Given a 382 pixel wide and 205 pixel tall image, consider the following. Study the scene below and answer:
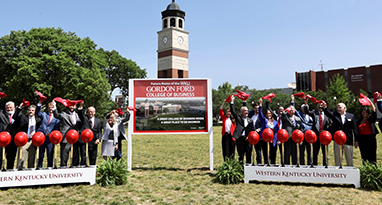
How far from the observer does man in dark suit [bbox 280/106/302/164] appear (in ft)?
25.6

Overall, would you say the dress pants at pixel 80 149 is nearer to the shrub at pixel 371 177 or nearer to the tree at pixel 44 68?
the shrub at pixel 371 177

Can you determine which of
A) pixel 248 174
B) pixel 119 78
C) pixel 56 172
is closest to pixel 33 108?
pixel 56 172

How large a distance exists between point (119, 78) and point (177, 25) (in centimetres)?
1368

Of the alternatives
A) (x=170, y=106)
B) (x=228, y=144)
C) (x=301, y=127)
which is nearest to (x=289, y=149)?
(x=301, y=127)

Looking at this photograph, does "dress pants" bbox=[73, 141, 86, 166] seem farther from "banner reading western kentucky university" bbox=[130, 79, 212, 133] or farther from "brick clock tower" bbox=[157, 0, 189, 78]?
"brick clock tower" bbox=[157, 0, 189, 78]

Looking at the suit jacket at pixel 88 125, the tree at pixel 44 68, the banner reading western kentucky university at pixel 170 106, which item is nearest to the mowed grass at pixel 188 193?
the suit jacket at pixel 88 125

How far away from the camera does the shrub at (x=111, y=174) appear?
22.0ft

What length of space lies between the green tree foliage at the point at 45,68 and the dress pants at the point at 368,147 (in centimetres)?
2495

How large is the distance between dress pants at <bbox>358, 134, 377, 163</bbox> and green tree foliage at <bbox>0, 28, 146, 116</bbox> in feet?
81.9

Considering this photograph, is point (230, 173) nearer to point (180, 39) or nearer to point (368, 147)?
point (368, 147)

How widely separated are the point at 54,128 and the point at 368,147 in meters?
8.49

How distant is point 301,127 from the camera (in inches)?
320

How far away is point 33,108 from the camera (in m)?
7.32

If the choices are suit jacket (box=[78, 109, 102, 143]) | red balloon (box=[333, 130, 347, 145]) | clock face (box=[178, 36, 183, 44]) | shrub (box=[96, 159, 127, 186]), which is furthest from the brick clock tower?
red balloon (box=[333, 130, 347, 145])
